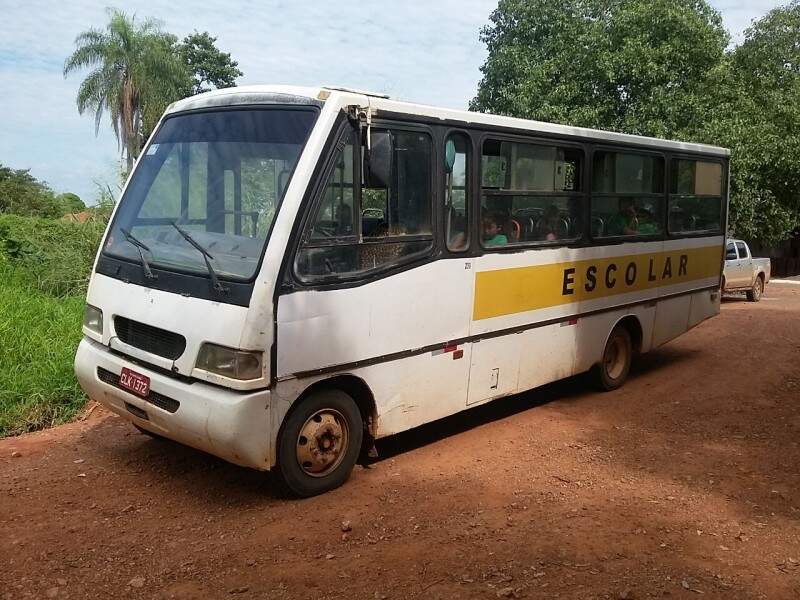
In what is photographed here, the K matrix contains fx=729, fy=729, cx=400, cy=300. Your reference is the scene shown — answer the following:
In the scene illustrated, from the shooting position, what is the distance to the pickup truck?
1762 cm

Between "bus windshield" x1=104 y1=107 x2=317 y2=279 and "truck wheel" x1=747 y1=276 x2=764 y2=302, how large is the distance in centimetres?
1669

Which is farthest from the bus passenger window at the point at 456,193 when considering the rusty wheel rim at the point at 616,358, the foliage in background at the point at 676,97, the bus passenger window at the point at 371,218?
the foliage in background at the point at 676,97

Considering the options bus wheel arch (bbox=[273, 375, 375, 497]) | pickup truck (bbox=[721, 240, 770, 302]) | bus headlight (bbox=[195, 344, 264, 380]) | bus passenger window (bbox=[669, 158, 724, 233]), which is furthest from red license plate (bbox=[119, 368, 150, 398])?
pickup truck (bbox=[721, 240, 770, 302])

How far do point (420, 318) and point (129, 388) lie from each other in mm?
2020

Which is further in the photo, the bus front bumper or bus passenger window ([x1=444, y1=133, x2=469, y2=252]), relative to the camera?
bus passenger window ([x1=444, y1=133, x2=469, y2=252])

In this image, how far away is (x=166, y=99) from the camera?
3266 centimetres

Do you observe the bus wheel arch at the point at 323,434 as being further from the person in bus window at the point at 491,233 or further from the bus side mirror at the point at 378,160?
the person in bus window at the point at 491,233

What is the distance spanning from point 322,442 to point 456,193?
2.11 metres

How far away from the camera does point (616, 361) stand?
318 inches

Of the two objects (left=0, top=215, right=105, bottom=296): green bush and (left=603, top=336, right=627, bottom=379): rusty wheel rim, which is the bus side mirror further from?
(left=0, top=215, right=105, bottom=296): green bush

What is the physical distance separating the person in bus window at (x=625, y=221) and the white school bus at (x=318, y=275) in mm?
1131

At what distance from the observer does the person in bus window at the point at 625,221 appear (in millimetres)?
7480

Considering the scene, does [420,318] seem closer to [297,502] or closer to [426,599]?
[297,502]

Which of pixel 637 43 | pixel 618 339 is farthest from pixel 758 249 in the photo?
pixel 618 339
